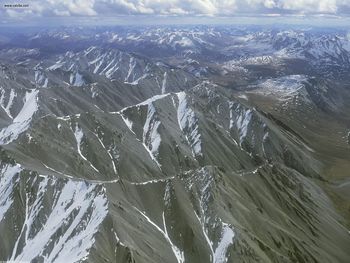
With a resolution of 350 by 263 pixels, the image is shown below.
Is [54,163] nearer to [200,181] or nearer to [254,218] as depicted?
[200,181]

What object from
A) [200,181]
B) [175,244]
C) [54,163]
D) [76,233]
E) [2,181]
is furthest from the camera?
[54,163]

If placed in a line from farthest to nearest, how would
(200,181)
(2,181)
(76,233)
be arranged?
(200,181), (2,181), (76,233)

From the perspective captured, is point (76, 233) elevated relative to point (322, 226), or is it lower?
elevated

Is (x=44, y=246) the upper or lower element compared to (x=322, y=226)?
upper

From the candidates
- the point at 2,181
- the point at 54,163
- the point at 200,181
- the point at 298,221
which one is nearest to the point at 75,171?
the point at 54,163

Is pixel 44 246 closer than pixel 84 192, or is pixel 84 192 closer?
pixel 44 246

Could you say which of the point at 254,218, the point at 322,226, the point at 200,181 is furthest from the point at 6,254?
the point at 322,226

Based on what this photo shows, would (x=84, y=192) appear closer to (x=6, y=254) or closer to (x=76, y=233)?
(x=76, y=233)

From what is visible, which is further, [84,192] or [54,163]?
[54,163]

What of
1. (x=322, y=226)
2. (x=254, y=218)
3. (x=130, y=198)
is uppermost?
(x=130, y=198)
